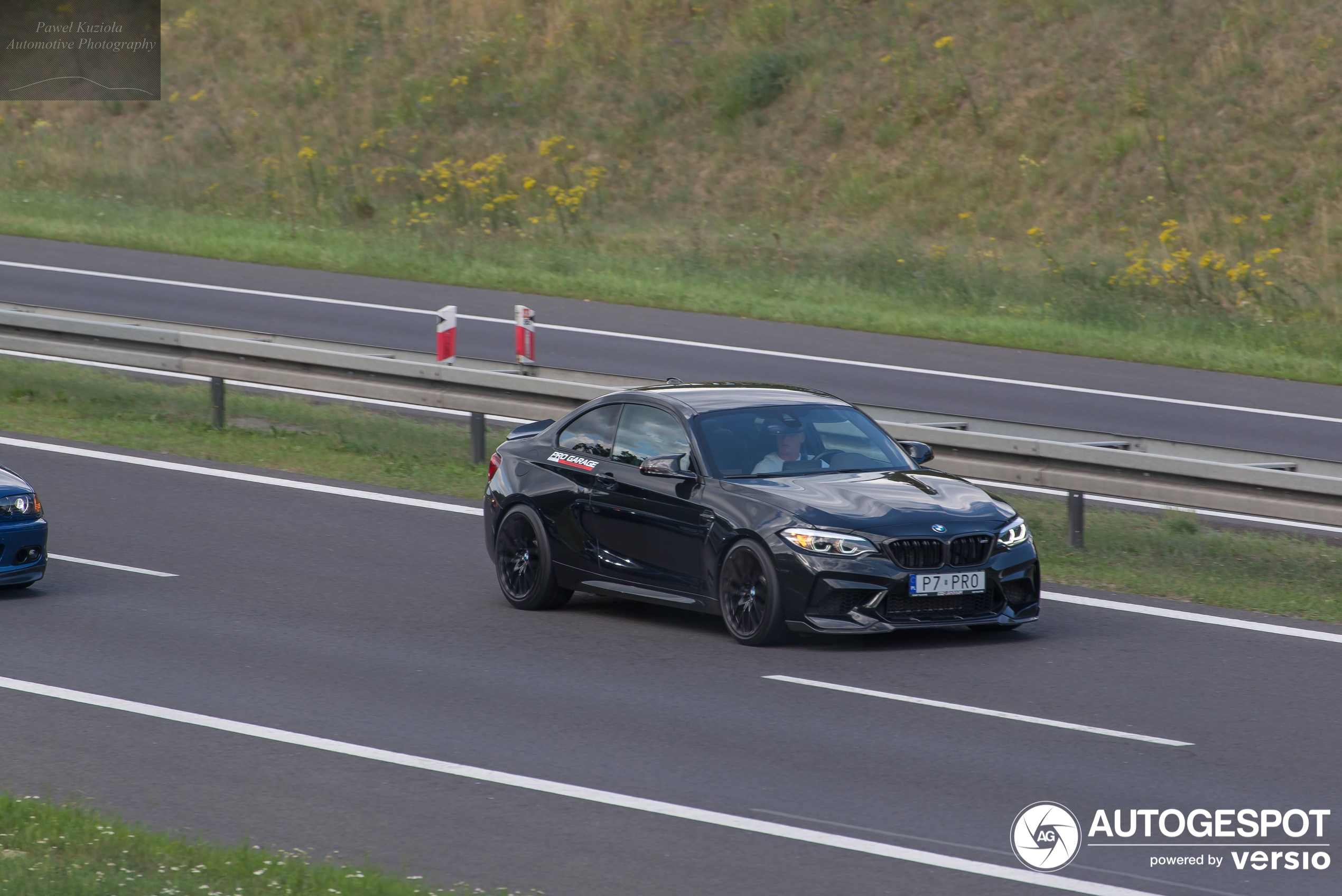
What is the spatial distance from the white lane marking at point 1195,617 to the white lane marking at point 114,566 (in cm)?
594

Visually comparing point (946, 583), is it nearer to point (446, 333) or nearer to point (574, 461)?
point (574, 461)

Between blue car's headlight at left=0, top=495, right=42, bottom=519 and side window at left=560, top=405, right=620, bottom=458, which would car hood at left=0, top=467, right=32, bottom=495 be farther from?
side window at left=560, top=405, right=620, bottom=458

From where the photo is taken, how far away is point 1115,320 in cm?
2564

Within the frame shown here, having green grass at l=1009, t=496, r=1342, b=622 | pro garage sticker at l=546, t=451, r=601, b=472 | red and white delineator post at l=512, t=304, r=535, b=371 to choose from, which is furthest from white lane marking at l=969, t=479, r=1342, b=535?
red and white delineator post at l=512, t=304, r=535, b=371

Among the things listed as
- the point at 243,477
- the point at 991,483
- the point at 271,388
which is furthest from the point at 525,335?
the point at 991,483

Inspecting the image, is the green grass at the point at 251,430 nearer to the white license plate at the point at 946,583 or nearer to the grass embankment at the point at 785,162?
the white license plate at the point at 946,583

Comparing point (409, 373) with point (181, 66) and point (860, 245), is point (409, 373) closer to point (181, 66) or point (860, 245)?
point (860, 245)

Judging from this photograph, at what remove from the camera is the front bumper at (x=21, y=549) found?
11945mm

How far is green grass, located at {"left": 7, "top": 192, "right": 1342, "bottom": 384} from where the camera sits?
2417 centimetres

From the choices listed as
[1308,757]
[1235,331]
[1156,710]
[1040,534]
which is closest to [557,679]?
[1156,710]

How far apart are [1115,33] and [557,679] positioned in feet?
92.9

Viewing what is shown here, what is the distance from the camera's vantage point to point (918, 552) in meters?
10.7

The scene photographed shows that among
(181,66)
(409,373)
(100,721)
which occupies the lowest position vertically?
(100,721)

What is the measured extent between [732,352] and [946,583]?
42.1ft
